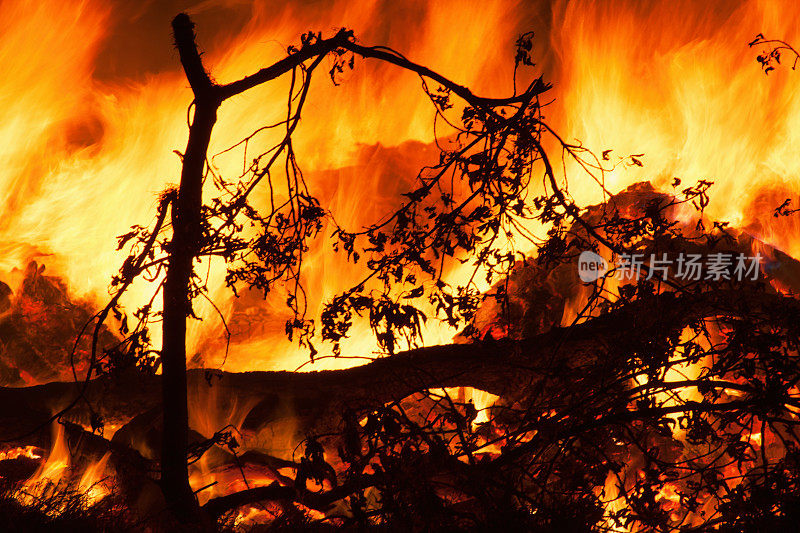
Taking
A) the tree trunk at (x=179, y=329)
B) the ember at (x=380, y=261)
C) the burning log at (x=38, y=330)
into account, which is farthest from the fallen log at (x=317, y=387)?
the burning log at (x=38, y=330)

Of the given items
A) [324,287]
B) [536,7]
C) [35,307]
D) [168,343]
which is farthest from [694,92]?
[35,307]

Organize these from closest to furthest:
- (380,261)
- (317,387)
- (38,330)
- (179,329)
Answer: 1. (380,261)
2. (179,329)
3. (317,387)
4. (38,330)

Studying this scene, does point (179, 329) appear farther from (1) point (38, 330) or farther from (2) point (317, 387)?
(1) point (38, 330)

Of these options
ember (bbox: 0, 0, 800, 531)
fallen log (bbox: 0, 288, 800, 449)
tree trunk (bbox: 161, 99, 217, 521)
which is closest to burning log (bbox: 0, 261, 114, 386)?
ember (bbox: 0, 0, 800, 531)

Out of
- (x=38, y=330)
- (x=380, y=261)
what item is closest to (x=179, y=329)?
(x=380, y=261)

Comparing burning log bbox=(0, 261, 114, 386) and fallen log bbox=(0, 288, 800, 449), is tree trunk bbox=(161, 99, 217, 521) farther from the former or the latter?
burning log bbox=(0, 261, 114, 386)

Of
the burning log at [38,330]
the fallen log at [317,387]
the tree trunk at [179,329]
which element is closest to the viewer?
the tree trunk at [179,329]

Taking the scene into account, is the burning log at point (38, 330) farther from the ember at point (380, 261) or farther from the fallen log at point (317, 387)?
the fallen log at point (317, 387)

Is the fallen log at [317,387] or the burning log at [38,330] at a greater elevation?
the burning log at [38,330]

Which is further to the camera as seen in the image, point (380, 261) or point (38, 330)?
point (38, 330)

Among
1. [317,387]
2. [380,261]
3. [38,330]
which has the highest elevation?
[38,330]

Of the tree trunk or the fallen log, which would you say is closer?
the tree trunk

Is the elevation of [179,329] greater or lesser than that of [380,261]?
lesser

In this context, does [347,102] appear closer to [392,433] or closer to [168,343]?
[168,343]
